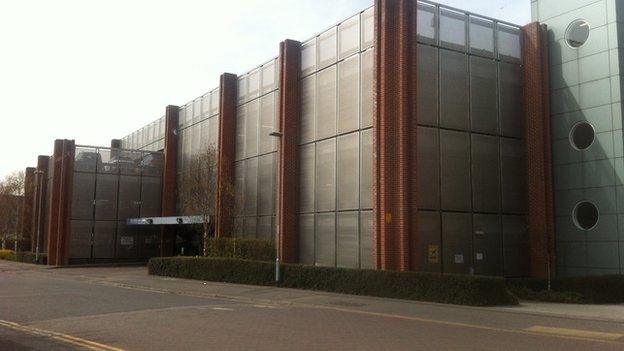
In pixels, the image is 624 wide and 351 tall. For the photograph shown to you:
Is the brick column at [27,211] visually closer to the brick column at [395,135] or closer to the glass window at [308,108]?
the glass window at [308,108]

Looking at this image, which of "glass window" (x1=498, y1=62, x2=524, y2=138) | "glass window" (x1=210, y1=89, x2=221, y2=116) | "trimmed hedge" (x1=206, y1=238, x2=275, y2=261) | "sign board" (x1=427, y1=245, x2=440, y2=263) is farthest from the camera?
"glass window" (x1=210, y1=89, x2=221, y2=116)

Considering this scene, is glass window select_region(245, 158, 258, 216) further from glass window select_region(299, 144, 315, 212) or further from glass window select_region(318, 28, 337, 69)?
glass window select_region(318, 28, 337, 69)

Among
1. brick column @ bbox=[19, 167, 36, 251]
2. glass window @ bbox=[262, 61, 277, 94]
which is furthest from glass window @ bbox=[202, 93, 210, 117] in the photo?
brick column @ bbox=[19, 167, 36, 251]

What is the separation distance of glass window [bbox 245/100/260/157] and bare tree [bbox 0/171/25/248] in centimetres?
3791

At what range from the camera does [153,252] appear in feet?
155

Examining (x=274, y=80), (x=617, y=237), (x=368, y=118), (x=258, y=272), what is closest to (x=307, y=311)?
(x=258, y=272)

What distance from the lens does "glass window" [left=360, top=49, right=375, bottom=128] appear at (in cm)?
2547

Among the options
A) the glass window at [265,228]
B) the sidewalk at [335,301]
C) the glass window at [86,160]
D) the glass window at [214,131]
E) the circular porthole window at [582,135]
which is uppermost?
the glass window at [214,131]

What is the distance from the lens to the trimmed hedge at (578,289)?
22219 mm

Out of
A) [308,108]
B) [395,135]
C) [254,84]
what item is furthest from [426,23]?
[254,84]

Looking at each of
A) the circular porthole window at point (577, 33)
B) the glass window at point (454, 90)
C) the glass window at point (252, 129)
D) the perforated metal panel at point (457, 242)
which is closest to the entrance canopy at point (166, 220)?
the glass window at point (252, 129)

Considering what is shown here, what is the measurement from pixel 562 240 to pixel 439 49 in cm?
1049

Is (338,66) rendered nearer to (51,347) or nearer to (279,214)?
(279,214)

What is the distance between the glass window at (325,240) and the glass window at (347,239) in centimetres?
30
